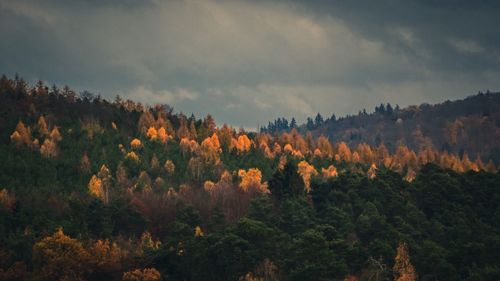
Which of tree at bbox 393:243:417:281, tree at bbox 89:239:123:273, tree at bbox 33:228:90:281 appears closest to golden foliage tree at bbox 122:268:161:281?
tree at bbox 89:239:123:273

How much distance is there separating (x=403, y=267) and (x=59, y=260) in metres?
51.1

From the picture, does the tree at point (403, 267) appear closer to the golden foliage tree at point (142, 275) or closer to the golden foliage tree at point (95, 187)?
the golden foliage tree at point (142, 275)

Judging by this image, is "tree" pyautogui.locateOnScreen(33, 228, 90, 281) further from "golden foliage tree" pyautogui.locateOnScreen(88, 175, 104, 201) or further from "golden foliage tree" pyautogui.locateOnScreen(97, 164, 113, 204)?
"golden foliage tree" pyautogui.locateOnScreen(97, 164, 113, 204)

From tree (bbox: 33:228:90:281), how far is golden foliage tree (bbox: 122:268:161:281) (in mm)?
7262

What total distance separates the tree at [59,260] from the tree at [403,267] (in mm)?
46088

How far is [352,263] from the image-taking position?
117625 millimetres

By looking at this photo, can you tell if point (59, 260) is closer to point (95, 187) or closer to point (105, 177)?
point (95, 187)

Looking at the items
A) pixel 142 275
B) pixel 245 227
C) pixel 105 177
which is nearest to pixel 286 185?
pixel 245 227

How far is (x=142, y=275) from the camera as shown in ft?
373

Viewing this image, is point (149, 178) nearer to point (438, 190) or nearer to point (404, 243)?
point (438, 190)

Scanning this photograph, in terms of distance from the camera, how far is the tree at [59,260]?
4545 inches

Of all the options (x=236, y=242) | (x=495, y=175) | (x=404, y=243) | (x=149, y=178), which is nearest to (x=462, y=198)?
(x=495, y=175)

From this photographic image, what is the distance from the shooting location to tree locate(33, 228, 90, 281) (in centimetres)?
11544

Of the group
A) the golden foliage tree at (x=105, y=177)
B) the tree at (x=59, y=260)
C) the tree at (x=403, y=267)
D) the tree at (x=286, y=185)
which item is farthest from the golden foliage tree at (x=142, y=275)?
the golden foliage tree at (x=105, y=177)
